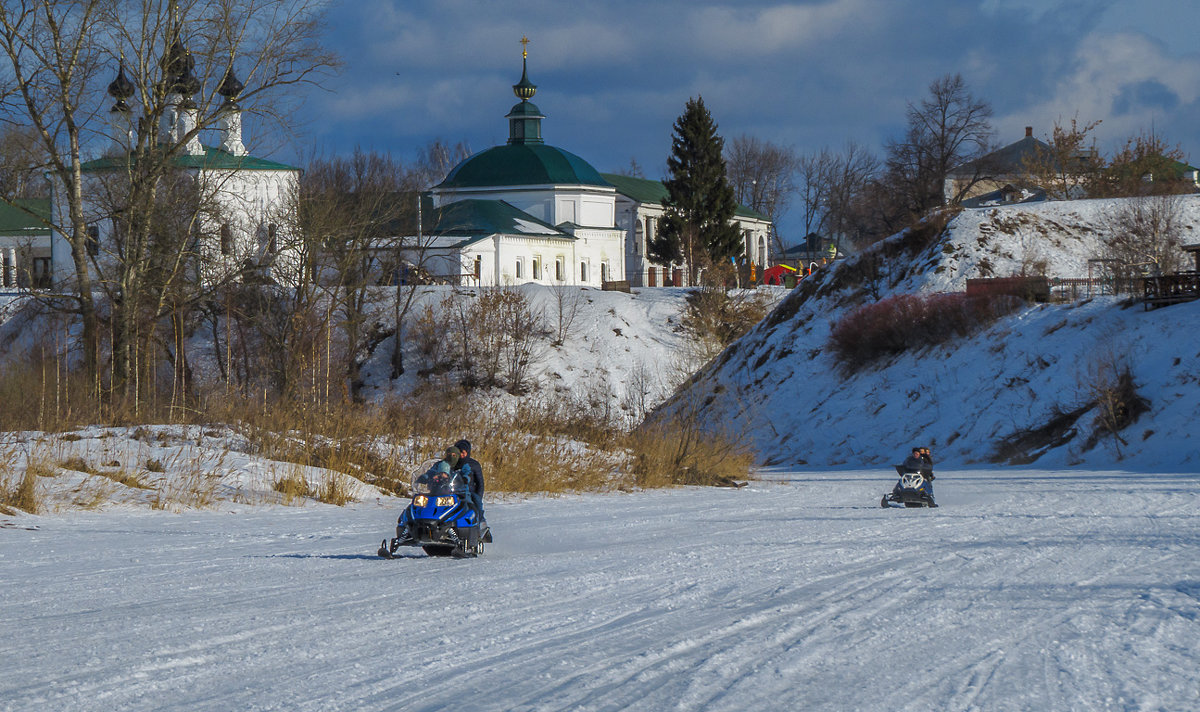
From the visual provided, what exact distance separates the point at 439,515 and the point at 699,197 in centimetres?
8203

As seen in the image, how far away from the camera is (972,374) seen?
135ft

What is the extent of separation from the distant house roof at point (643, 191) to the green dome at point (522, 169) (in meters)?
8.35

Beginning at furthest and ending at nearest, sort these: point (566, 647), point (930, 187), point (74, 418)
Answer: point (930, 187)
point (74, 418)
point (566, 647)

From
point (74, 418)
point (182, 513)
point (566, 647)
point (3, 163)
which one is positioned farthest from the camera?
point (3, 163)

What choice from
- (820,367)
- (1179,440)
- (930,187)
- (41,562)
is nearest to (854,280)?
(820,367)

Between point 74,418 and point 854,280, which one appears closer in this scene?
point 74,418

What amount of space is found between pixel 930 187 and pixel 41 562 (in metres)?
A: 78.5

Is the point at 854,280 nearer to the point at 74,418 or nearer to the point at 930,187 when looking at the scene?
the point at 930,187

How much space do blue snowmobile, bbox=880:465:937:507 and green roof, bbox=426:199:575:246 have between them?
2433 inches

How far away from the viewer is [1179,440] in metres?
30.6

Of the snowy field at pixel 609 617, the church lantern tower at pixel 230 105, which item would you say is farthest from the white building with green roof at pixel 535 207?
the snowy field at pixel 609 617

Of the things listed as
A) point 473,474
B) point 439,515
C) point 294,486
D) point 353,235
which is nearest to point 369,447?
point 294,486

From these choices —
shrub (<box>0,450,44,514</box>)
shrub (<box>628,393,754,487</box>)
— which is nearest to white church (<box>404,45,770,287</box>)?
shrub (<box>628,393,754,487</box>)

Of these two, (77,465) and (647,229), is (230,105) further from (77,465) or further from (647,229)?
(647,229)
